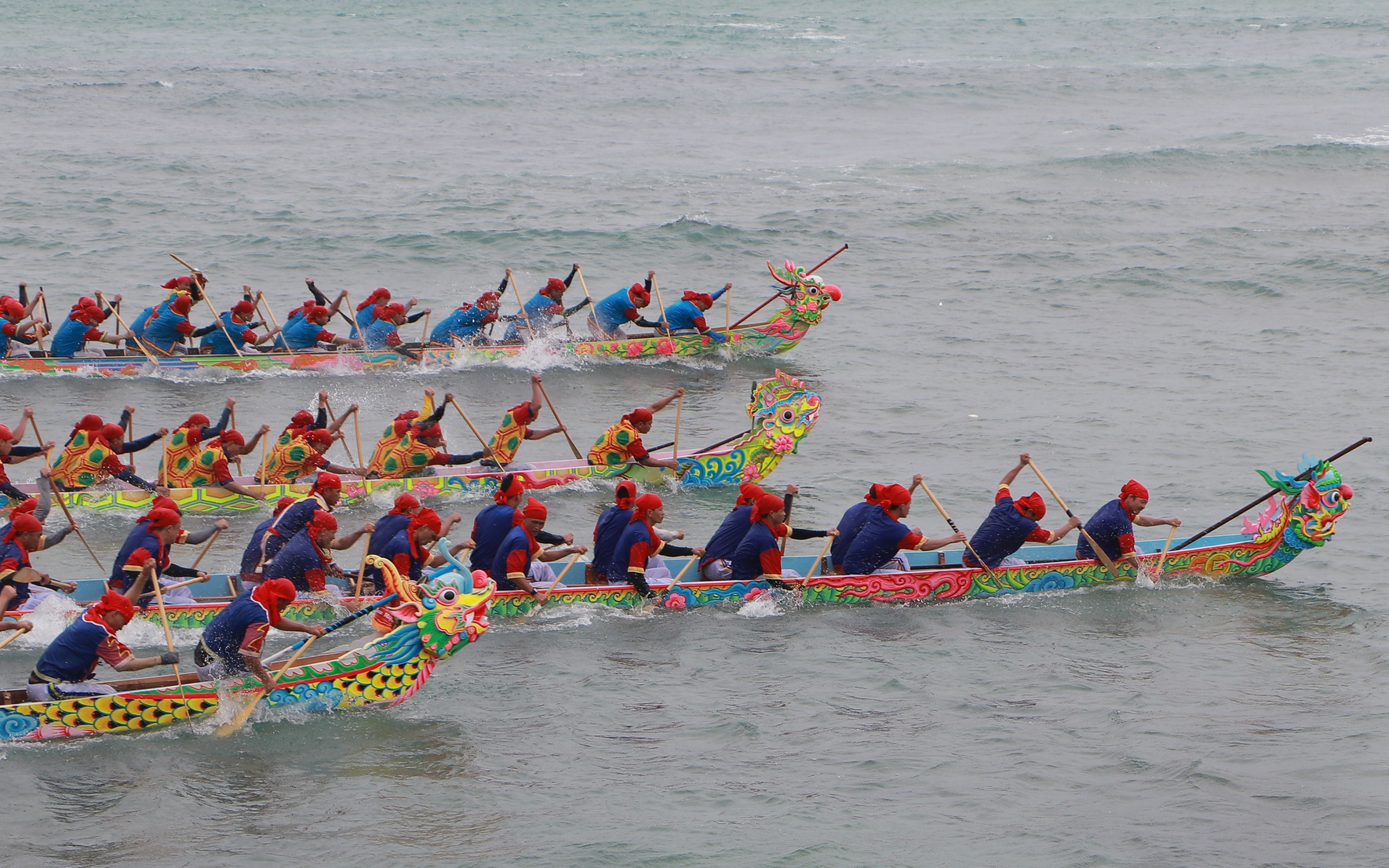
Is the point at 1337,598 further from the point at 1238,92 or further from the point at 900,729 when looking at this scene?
the point at 1238,92

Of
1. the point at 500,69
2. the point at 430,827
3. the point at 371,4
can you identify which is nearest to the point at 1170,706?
the point at 430,827

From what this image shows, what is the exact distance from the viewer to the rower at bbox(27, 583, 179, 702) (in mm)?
11539

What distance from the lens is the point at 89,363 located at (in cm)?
2255

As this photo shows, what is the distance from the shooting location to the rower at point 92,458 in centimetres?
1669

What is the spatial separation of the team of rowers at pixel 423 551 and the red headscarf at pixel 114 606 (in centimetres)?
1

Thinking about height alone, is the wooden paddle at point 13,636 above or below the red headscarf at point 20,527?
below

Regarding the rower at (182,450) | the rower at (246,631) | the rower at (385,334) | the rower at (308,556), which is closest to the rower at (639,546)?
the rower at (308,556)

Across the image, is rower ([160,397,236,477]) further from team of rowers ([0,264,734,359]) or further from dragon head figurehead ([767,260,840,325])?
dragon head figurehead ([767,260,840,325])

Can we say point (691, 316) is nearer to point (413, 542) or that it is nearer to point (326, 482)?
point (326, 482)

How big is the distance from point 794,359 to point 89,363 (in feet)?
39.8

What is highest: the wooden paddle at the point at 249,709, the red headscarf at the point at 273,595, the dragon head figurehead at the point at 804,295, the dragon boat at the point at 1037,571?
the dragon head figurehead at the point at 804,295

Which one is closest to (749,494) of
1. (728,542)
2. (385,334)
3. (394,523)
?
(728,542)

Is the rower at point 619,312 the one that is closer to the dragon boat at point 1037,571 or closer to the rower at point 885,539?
the dragon boat at point 1037,571

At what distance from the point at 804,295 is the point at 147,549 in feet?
46.9
